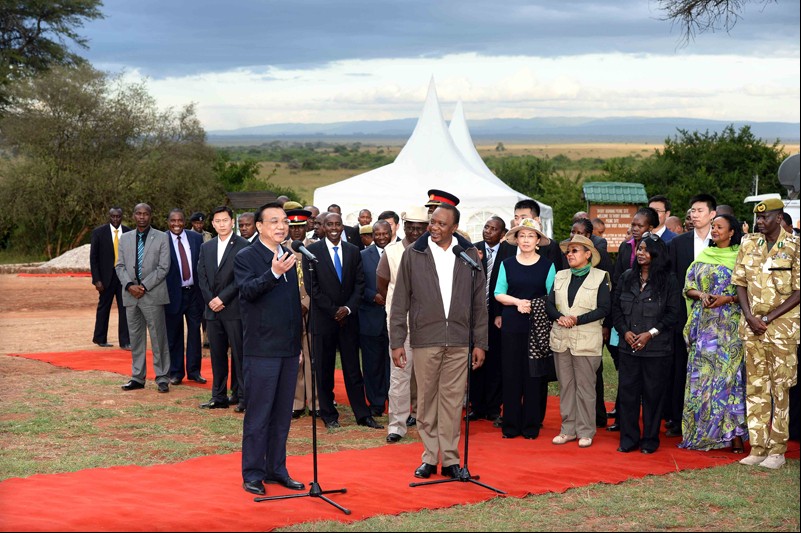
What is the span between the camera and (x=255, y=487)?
7090 millimetres

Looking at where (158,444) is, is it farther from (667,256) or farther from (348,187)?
(348,187)

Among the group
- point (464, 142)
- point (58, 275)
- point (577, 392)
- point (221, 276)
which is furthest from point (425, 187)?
point (577, 392)

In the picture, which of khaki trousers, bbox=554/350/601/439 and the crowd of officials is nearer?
the crowd of officials

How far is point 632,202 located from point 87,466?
1389 centimetres

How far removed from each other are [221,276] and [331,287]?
144 centimetres

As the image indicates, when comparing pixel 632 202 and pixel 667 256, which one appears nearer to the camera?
pixel 667 256

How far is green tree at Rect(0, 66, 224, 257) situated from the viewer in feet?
107

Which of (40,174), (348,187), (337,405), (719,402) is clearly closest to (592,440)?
(719,402)

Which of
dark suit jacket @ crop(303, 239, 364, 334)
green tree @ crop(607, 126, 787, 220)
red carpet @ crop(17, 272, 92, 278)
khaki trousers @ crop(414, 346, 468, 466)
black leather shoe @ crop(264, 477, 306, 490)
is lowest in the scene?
red carpet @ crop(17, 272, 92, 278)

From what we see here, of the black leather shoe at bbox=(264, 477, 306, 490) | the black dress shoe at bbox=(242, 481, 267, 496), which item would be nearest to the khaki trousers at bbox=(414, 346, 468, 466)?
the black leather shoe at bbox=(264, 477, 306, 490)

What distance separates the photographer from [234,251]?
10648 mm

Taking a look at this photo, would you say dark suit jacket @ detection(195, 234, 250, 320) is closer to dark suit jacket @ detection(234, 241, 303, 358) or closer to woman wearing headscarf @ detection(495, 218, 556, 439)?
woman wearing headscarf @ detection(495, 218, 556, 439)

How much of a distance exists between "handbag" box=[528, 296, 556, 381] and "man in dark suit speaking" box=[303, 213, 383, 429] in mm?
1762

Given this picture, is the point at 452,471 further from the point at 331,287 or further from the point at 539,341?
the point at 331,287
